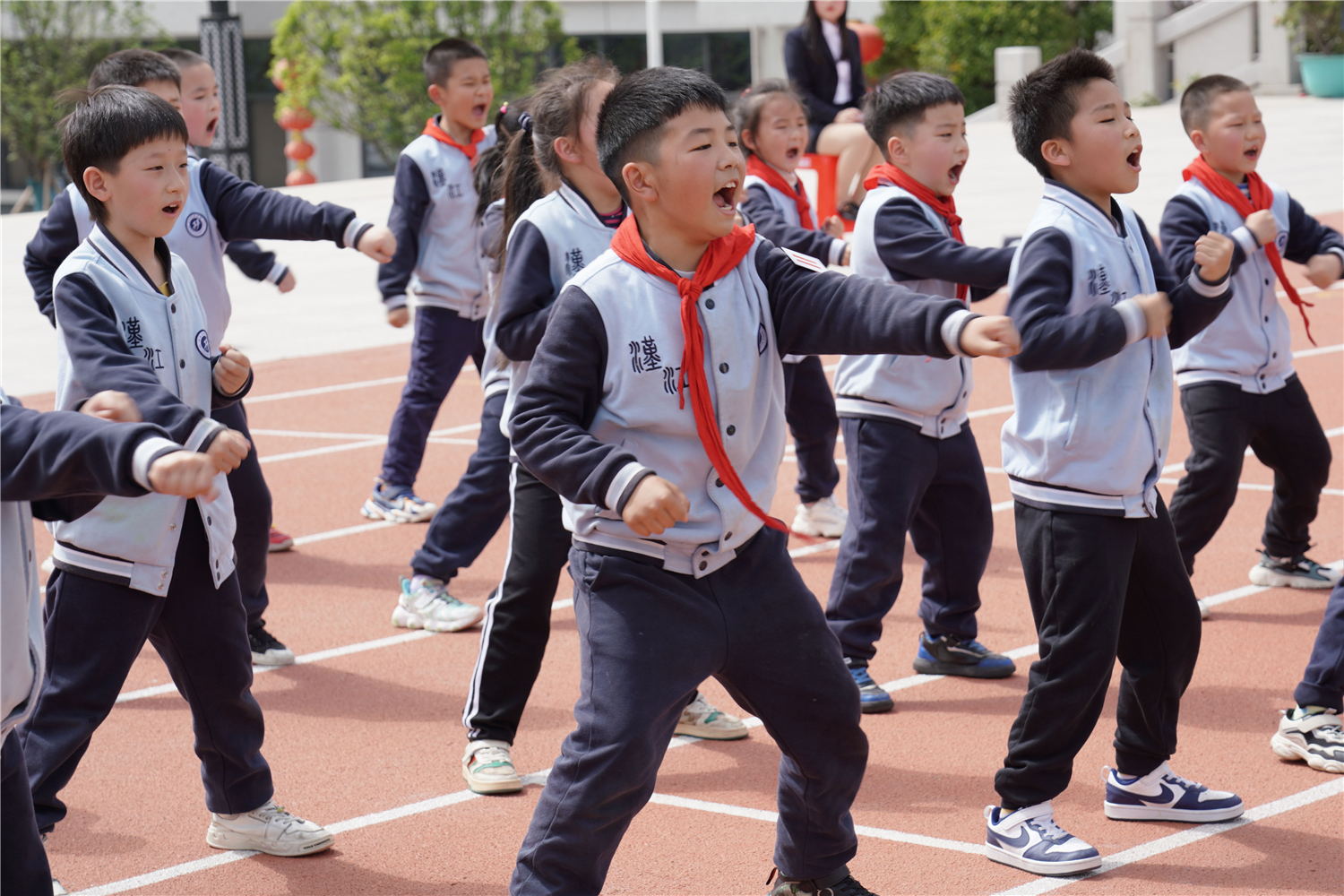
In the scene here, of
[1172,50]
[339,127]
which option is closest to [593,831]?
[339,127]

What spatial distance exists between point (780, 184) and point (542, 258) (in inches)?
107

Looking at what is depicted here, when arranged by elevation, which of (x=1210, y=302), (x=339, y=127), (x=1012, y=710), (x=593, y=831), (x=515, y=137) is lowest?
(x=1012, y=710)

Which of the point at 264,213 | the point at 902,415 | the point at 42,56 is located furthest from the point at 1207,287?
the point at 42,56

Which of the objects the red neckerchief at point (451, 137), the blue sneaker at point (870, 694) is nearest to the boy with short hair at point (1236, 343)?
the blue sneaker at point (870, 694)

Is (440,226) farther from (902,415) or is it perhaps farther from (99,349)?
(99,349)

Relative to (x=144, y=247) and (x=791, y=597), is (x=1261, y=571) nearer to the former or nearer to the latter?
(x=791, y=597)

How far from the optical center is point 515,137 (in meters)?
5.16

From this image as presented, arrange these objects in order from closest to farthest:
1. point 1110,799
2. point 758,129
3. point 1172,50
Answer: point 1110,799 → point 758,129 → point 1172,50

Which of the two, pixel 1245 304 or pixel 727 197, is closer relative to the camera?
pixel 727 197

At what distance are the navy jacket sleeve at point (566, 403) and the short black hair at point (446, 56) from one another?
4648 mm

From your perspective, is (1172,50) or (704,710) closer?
(704,710)

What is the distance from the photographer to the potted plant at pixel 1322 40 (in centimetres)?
2805

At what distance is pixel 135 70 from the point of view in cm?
597

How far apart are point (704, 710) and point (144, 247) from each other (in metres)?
2.30
